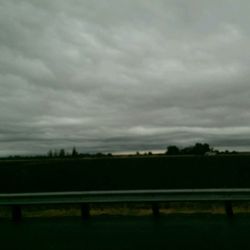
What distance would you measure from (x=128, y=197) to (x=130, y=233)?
404cm

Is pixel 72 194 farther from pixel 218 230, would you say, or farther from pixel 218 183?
pixel 218 183

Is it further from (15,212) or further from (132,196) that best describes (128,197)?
(15,212)

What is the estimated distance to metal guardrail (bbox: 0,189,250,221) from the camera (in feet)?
49.1

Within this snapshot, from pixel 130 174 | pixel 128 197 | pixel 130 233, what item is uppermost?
pixel 130 174

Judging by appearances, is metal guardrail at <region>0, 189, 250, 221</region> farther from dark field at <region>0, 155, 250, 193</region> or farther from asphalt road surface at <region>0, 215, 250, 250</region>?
dark field at <region>0, 155, 250, 193</region>

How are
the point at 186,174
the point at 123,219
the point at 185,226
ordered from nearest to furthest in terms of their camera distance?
the point at 185,226, the point at 123,219, the point at 186,174

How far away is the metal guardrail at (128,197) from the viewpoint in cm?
1498

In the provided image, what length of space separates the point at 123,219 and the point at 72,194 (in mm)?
1944

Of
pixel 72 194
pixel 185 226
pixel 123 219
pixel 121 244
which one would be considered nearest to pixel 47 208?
pixel 72 194

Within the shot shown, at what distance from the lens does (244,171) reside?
26.2 meters

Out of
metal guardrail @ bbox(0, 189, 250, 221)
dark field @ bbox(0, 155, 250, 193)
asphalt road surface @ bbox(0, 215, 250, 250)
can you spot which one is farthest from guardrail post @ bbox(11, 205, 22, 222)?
dark field @ bbox(0, 155, 250, 193)

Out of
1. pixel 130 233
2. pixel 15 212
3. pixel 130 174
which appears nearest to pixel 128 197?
pixel 15 212

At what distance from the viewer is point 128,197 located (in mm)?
15281

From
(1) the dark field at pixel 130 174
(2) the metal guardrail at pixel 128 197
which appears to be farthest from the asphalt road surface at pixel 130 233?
(1) the dark field at pixel 130 174
